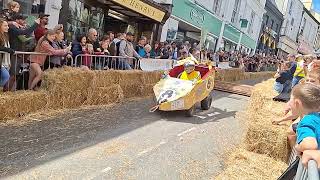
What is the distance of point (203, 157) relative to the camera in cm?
678

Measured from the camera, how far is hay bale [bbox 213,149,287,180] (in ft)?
14.9

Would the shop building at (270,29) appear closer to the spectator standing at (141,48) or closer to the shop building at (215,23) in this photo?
the shop building at (215,23)

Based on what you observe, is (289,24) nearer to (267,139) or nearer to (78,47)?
(78,47)

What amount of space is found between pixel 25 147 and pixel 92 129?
67.4 inches

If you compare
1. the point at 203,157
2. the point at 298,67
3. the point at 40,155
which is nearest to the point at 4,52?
the point at 40,155

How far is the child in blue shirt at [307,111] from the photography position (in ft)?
9.05

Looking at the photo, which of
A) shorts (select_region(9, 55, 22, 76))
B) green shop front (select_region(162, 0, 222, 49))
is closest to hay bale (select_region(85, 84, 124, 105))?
shorts (select_region(9, 55, 22, 76))

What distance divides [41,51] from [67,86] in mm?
930

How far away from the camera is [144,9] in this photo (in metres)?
17.3

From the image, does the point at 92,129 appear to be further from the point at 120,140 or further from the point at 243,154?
the point at 243,154

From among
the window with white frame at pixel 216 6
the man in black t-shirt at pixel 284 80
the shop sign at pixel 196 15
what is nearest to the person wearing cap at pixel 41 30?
the man in black t-shirt at pixel 284 80

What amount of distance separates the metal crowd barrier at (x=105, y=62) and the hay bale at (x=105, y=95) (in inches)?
30.4

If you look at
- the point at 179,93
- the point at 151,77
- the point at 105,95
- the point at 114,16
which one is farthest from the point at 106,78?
the point at 114,16

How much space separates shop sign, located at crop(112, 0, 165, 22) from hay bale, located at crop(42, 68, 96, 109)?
6.26 m
